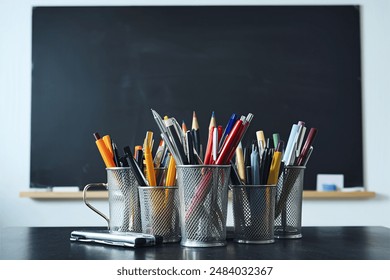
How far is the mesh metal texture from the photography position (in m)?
0.86

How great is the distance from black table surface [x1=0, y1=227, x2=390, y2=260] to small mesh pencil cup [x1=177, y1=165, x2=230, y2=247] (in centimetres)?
2

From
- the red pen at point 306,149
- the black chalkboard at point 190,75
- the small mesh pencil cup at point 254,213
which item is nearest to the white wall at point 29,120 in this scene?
the black chalkboard at point 190,75

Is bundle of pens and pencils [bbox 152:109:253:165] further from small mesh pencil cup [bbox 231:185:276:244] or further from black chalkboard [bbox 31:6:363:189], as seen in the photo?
black chalkboard [bbox 31:6:363:189]

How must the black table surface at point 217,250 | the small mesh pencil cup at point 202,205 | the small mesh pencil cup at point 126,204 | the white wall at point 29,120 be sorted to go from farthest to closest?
the white wall at point 29,120, the small mesh pencil cup at point 126,204, the small mesh pencil cup at point 202,205, the black table surface at point 217,250

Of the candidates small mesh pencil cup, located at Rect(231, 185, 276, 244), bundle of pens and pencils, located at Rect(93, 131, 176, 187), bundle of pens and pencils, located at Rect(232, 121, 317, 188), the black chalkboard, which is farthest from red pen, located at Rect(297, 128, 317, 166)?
the black chalkboard

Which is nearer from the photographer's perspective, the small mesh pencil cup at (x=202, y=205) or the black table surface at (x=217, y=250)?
the black table surface at (x=217, y=250)

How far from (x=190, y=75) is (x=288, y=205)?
1.90 meters

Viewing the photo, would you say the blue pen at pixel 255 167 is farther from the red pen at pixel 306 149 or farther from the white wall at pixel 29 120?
the white wall at pixel 29 120

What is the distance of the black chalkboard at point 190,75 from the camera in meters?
2.70

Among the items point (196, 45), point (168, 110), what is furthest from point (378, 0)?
point (168, 110)

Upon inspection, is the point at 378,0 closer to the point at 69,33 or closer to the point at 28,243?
the point at 69,33

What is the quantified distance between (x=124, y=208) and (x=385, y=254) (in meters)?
0.39

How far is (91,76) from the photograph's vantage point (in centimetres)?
275

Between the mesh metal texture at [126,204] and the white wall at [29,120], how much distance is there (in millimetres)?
1844
